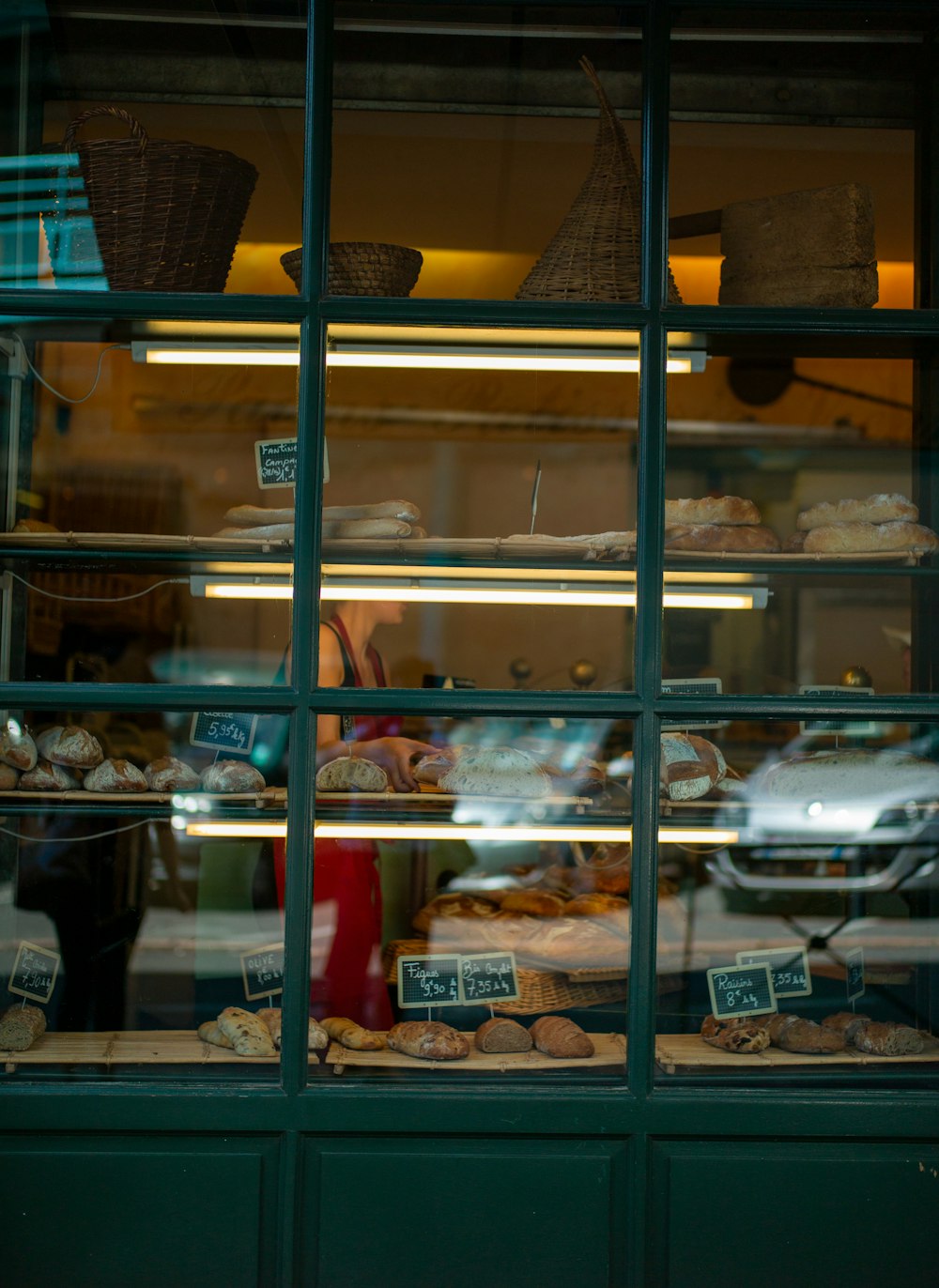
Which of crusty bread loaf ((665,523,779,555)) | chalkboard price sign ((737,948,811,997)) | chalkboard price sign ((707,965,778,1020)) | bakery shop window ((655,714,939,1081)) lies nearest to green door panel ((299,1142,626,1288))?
bakery shop window ((655,714,939,1081))

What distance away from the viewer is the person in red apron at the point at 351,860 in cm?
258

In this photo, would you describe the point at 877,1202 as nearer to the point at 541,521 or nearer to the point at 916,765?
the point at 916,765

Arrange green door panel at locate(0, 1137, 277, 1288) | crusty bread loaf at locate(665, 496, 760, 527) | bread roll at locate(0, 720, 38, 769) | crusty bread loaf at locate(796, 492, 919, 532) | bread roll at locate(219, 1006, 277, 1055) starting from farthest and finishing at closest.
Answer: crusty bread loaf at locate(796, 492, 919, 532), crusty bread loaf at locate(665, 496, 760, 527), bread roll at locate(0, 720, 38, 769), bread roll at locate(219, 1006, 277, 1055), green door panel at locate(0, 1137, 277, 1288)

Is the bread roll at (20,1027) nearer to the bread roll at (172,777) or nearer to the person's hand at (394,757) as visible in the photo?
the bread roll at (172,777)

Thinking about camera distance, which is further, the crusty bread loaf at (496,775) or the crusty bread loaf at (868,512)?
the crusty bread loaf at (868,512)

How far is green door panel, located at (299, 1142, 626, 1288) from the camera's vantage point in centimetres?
238

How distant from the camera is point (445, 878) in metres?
3.36

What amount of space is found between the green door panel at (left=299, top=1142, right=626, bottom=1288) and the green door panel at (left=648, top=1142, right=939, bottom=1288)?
137mm

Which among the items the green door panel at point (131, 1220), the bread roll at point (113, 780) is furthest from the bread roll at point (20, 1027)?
the bread roll at point (113, 780)

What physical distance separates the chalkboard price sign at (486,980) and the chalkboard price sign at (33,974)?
101 cm

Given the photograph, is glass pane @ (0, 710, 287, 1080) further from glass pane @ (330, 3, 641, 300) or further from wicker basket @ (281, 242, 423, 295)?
glass pane @ (330, 3, 641, 300)

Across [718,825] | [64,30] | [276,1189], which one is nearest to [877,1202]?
[718,825]

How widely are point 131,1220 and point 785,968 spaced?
1.60 metres

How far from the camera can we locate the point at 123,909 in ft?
11.1
